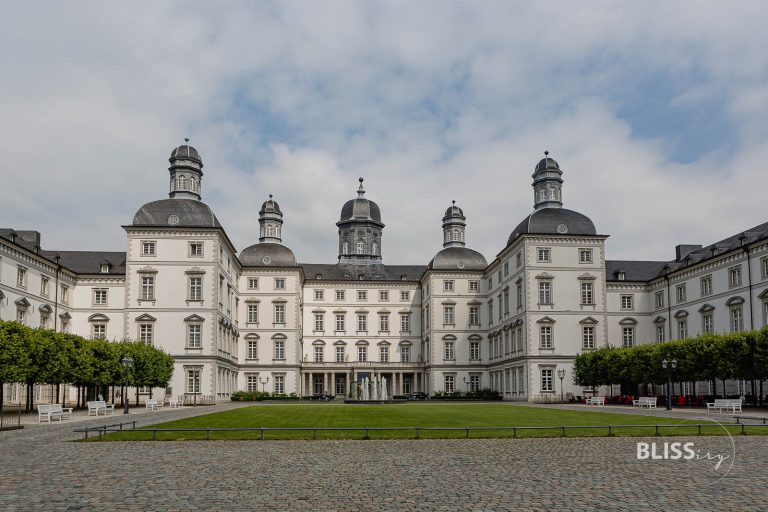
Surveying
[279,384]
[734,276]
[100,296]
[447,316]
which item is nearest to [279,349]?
[279,384]

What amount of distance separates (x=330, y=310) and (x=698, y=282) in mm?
41880

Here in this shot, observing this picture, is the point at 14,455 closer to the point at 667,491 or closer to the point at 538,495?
the point at 538,495

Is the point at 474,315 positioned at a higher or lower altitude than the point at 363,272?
lower

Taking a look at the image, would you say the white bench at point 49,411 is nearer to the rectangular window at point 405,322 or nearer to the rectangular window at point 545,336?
the rectangular window at point 545,336

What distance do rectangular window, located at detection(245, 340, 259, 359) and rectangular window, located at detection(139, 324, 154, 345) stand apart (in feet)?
63.1

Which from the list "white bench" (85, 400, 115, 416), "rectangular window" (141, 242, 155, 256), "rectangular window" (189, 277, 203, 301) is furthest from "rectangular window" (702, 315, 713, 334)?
"rectangular window" (141, 242, 155, 256)

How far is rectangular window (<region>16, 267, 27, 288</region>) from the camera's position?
52.7 m

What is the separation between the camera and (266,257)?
80.8m

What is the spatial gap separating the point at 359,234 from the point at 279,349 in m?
22.9

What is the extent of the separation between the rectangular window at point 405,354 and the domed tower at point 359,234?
1352 cm

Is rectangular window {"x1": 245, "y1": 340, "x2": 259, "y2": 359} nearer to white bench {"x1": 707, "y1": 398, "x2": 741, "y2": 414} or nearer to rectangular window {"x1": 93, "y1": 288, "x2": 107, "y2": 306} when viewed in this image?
rectangular window {"x1": 93, "y1": 288, "x2": 107, "y2": 306}

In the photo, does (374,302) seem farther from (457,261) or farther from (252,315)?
(252,315)

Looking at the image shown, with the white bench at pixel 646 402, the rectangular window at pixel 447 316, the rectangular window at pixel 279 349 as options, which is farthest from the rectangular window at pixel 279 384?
the white bench at pixel 646 402

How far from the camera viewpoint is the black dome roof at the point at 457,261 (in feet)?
267
